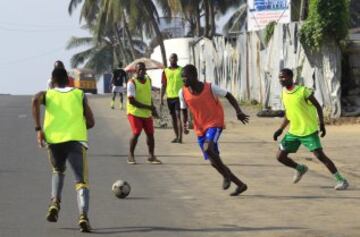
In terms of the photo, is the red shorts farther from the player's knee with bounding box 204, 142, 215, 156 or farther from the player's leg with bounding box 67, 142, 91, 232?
the player's leg with bounding box 67, 142, 91, 232

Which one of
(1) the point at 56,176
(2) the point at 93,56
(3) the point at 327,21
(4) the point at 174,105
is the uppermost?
(3) the point at 327,21

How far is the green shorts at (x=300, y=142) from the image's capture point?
11.0 metres

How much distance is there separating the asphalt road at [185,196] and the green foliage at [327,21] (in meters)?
4.73

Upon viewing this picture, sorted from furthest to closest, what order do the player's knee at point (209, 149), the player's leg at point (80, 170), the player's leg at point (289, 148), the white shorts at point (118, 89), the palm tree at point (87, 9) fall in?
the palm tree at point (87, 9) < the white shorts at point (118, 89) < the player's leg at point (289, 148) < the player's knee at point (209, 149) < the player's leg at point (80, 170)

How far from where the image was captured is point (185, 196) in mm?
10633

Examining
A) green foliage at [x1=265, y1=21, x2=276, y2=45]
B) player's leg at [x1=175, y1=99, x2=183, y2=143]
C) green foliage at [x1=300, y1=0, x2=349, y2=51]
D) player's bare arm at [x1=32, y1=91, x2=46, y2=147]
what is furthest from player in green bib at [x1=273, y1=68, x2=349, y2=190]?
green foliage at [x1=265, y1=21, x2=276, y2=45]

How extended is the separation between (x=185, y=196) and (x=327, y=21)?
11896 millimetres

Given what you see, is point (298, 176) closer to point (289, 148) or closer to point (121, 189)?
point (289, 148)

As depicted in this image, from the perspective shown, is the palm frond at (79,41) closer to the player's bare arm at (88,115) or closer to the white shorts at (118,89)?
the white shorts at (118,89)

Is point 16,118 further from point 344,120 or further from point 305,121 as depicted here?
point 305,121

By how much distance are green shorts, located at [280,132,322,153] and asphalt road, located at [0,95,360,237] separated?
55 cm

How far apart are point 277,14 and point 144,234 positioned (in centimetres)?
2537

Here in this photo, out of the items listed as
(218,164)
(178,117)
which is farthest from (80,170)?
(178,117)

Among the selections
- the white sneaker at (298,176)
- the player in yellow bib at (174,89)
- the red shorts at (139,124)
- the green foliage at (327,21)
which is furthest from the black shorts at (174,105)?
the white sneaker at (298,176)
